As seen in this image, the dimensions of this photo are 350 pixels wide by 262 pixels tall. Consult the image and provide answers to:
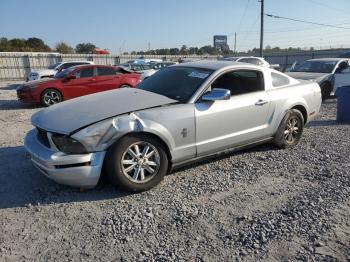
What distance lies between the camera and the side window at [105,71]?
11554 mm

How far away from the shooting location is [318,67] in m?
11.5

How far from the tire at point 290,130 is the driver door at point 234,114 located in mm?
422

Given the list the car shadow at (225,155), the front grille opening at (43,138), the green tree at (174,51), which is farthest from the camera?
the green tree at (174,51)

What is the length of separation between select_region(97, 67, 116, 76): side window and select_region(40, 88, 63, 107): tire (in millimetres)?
1644

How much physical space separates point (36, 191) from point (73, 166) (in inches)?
31.8

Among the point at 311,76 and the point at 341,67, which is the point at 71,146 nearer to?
the point at 311,76

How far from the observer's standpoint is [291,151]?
17.7ft

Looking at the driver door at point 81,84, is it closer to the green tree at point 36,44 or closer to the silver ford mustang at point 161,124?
the silver ford mustang at point 161,124

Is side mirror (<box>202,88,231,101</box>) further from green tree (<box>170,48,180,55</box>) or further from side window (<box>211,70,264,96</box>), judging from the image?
green tree (<box>170,48,180,55</box>)

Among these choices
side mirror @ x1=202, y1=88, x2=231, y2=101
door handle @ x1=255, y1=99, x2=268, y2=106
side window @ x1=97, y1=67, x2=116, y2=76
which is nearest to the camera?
Answer: side mirror @ x1=202, y1=88, x2=231, y2=101

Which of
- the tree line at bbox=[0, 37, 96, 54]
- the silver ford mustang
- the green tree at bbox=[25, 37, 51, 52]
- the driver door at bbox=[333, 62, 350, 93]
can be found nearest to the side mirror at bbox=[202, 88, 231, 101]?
the silver ford mustang

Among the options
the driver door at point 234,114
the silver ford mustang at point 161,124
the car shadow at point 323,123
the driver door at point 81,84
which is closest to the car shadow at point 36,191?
the silver ford mustang at point 161,124

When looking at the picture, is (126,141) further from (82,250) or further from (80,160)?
(82,250)

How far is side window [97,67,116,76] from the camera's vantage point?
11554mm
